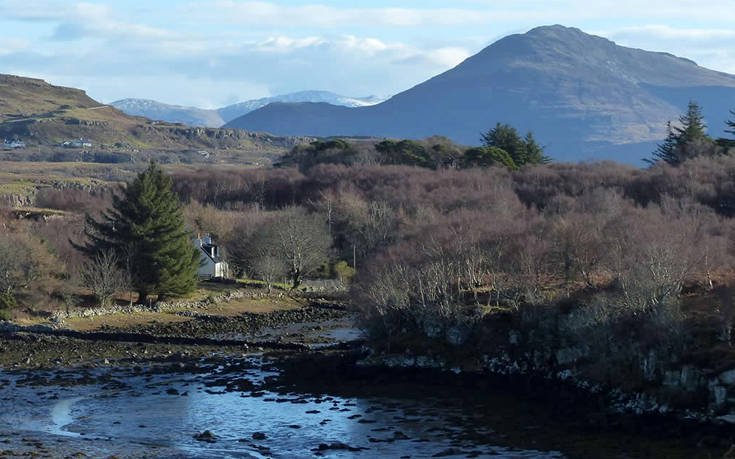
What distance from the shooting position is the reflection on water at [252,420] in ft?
110

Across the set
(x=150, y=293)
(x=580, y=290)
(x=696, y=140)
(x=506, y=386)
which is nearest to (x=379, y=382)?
(x=506, y=386)

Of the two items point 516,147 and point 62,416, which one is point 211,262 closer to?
point 62,416

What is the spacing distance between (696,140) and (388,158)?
4266 centimetres

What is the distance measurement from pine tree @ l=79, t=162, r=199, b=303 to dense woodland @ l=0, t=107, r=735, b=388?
129 inches

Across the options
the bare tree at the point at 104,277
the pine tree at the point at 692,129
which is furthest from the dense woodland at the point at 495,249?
the bare tree at the point at 104,277

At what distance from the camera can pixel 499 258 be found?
5247 centimetres

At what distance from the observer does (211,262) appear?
283ft

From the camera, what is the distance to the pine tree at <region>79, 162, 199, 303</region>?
226ft

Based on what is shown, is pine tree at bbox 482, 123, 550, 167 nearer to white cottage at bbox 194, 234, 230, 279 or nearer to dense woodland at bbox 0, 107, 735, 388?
dense woodland at bbox 0, 107, 735, 388

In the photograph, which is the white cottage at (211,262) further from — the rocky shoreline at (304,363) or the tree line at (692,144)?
the tree line at (692,144)

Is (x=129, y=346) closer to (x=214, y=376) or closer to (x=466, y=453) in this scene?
(x=214, y=376)

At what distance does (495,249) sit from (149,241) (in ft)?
82.2

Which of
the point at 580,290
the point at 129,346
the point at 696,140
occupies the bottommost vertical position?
the point at 129,346

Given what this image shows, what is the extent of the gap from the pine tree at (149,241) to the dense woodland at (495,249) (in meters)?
3.28
